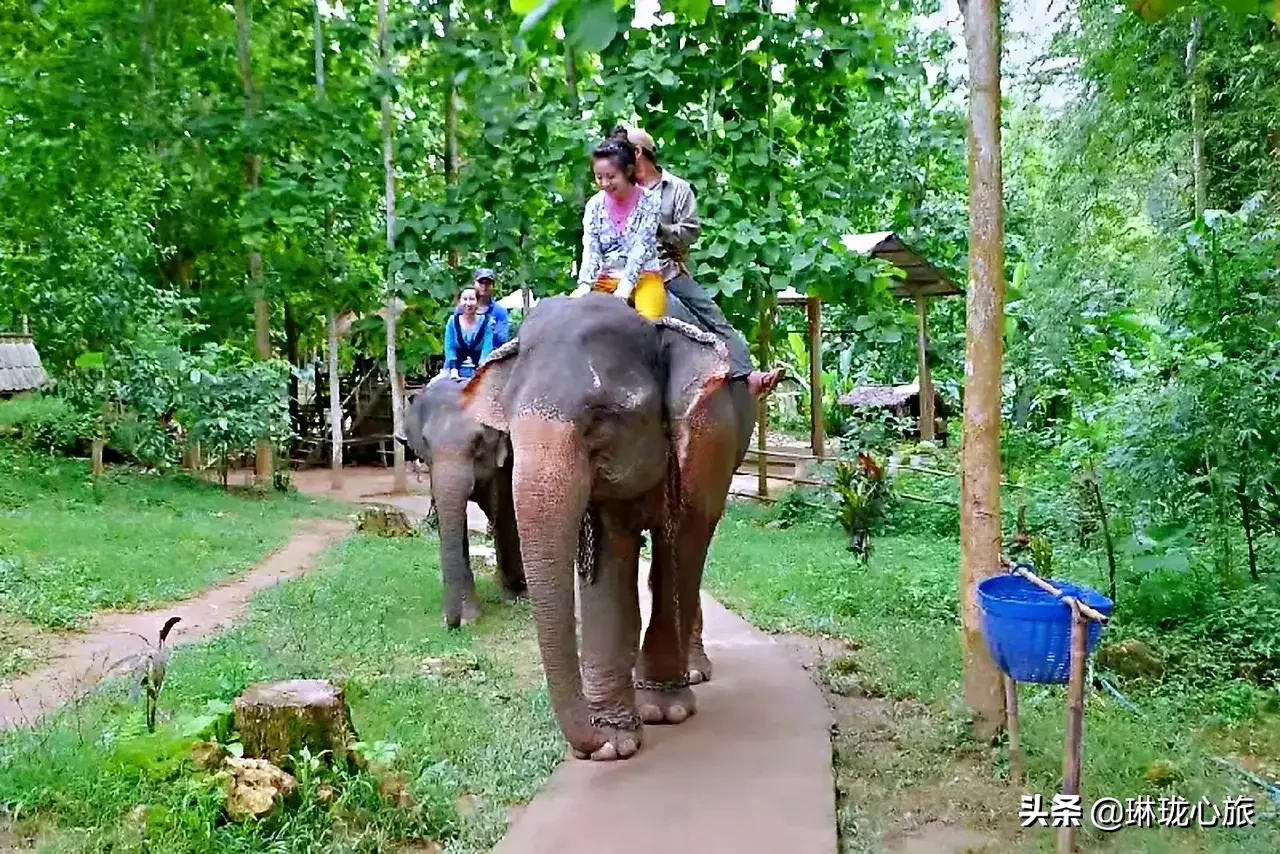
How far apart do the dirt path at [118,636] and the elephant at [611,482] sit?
2.11 metres

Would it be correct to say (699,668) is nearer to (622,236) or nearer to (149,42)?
(622,236)

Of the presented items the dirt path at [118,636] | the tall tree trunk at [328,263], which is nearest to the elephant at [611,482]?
the dirt path at [118,636]

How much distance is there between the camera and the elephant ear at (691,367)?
15.3 ft

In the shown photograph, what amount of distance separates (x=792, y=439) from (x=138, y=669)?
21.1m

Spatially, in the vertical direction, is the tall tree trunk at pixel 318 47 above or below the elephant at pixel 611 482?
above

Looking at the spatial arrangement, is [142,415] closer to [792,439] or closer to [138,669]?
[138,669]

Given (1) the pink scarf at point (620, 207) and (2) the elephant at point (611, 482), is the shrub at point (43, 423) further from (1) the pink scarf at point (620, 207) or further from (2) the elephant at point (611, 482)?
(2) the elephant at point (611, 482)

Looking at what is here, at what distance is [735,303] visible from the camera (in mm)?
9969

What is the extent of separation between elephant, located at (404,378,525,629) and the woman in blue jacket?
0.30 meters

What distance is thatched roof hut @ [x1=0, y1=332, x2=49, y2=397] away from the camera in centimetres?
1689

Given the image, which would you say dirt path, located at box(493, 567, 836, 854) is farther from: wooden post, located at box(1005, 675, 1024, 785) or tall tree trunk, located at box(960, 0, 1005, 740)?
tall tree trunk, located at box(960, 0, 1005, 740)

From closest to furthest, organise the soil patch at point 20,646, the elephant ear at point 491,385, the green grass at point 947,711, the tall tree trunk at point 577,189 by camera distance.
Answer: the green grass at point 947,711 < the elephant ear at point 491,385 < the soil patch at point 20,646 < the tall tree trunk at point 577,189

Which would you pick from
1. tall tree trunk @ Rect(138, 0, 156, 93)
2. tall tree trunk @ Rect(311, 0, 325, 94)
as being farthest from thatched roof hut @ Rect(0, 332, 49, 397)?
tall tree trunk @ Rect(311, 0, 325, 94)

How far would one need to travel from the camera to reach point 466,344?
8383 millimetres
